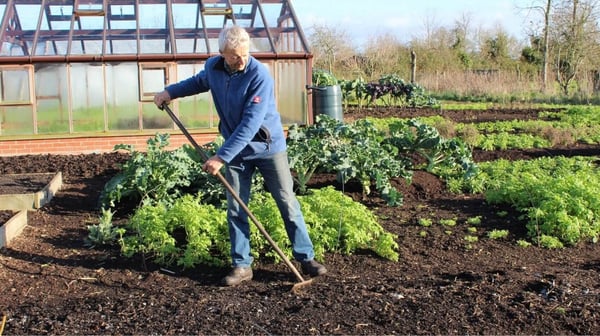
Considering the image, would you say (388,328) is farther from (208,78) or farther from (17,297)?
(17,297)

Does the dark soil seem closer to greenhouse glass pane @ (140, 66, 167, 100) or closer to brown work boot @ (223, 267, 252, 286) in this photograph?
brown work boot @ (223, 267, 252, 286)

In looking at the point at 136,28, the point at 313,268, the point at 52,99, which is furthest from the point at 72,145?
the point at 313,268

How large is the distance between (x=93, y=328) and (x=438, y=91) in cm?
2439

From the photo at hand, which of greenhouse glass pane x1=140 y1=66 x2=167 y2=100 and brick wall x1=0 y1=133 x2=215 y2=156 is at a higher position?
greenhouse glass pane x1=140 y1=66 x2=167 y2=100

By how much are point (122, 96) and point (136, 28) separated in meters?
1.39

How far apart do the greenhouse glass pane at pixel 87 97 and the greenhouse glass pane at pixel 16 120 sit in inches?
29.9

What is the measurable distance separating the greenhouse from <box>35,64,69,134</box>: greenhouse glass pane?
0.05 ft

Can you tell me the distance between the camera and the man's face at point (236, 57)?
4711mm

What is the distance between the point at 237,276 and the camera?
5.13m

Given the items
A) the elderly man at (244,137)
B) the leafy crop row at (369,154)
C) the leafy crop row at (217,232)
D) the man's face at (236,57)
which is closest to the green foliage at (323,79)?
the leafy crop row at (369,154)

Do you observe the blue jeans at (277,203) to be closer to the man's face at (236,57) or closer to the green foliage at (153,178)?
the man's face at (236,57)

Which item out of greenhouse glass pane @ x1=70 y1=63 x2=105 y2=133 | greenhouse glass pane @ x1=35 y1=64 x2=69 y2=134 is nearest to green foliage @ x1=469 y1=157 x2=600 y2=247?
Answer: greenhouse glass pane @ x1=70 y1=63 x2=105 y2=133

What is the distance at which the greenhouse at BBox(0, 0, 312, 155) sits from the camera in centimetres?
1216

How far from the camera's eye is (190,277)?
5.35 m
